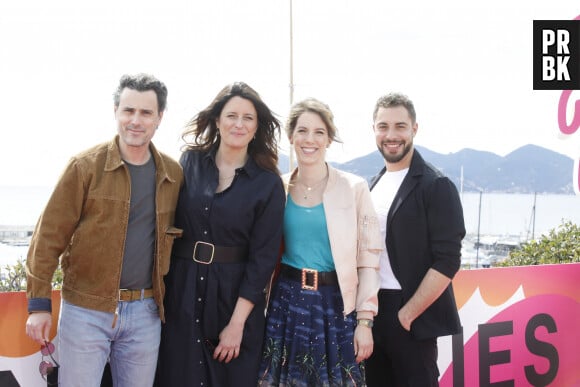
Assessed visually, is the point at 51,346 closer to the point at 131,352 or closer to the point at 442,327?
the point at 131,352

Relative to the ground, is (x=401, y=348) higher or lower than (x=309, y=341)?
lower

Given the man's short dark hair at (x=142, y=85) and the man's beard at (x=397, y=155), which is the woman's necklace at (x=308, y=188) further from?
the man's short dark hair at (x=142, y=85)

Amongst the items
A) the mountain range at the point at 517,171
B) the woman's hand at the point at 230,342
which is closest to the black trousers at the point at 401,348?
the woman's hand at the point at 230,342

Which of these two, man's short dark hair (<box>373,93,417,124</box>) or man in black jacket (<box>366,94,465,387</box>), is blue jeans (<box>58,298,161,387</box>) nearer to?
man in black jacket (<box>366,94,465,387</box>)

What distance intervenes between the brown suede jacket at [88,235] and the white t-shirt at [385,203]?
113 cm

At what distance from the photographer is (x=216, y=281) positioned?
2.69m

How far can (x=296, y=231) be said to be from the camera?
2.80m

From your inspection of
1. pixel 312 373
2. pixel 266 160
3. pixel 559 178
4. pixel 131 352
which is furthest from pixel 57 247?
pixel 559 178

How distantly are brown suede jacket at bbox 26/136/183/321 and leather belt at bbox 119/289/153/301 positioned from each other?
0.04m

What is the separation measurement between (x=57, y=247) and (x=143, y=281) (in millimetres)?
402

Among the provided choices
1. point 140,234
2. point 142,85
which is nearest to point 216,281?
point 140,234

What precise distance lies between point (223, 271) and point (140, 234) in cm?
42

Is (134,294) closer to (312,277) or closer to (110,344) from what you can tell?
(110,344)

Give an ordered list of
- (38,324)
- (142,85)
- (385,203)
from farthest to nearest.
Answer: (385,203), (142,85), (38,324)
